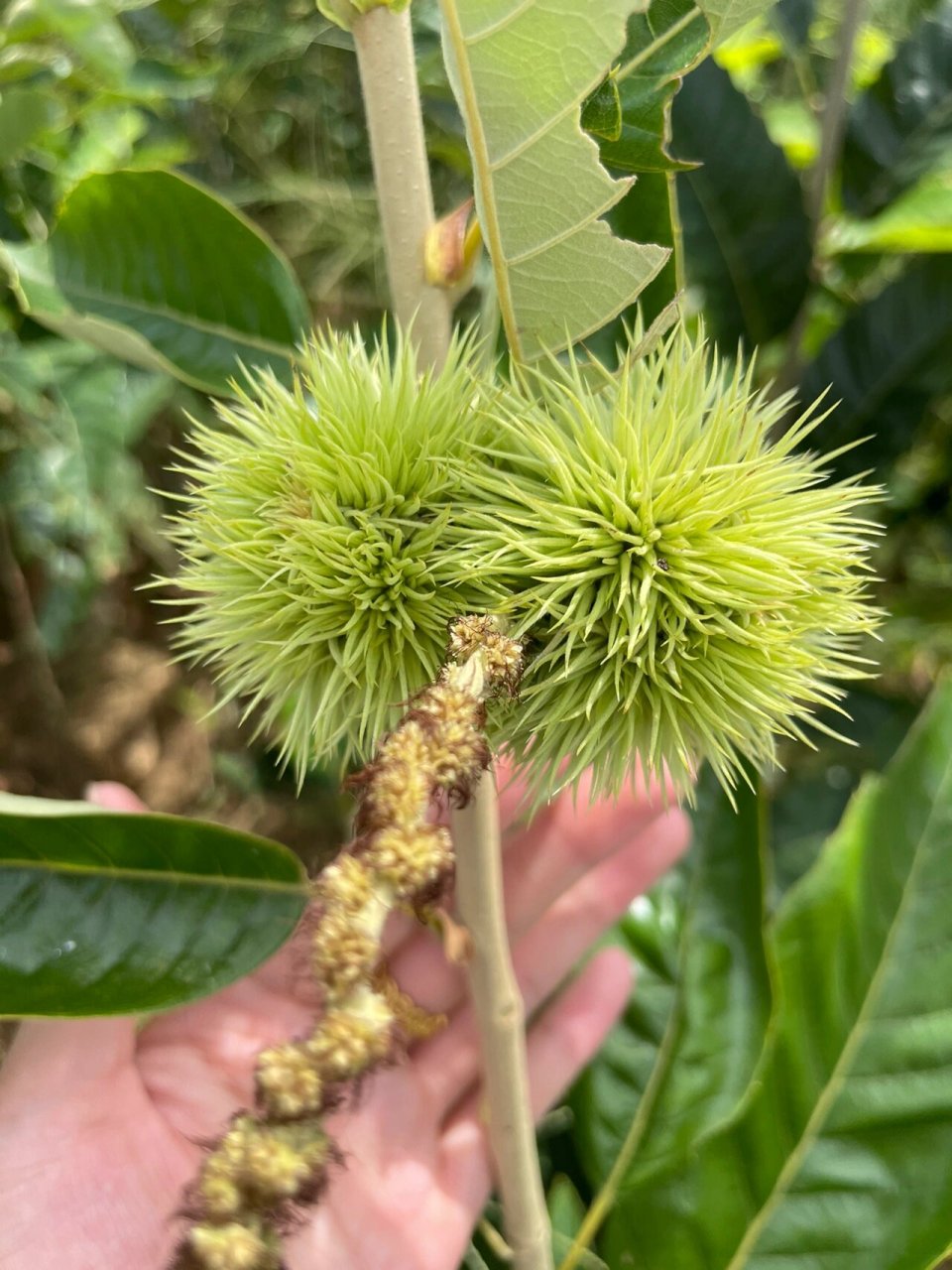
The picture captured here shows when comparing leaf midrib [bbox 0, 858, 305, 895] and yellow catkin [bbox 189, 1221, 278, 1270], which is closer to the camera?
yellow catkin [bbox 189, 1221, 278, 1270]

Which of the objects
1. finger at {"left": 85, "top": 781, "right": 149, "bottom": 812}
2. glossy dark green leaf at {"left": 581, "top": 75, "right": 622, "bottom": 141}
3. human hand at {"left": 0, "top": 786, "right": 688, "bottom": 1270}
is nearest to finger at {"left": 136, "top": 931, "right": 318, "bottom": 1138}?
human hand at {"left": 0, "top": 786, "right": 688, "bottom": 1270}

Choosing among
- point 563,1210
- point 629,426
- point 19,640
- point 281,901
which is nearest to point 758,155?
point 629,426

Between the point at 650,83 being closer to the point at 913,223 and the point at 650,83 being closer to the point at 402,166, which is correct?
the point at 402,166

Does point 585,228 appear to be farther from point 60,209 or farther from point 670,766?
point 60,209

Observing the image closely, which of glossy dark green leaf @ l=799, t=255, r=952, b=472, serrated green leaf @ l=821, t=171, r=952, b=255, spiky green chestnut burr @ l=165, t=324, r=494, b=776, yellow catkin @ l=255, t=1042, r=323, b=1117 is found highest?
serrated green leaf @ l=821, t=171, r=952, b=255

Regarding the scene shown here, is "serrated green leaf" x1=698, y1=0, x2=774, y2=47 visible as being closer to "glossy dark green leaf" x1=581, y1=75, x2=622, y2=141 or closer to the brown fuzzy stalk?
"glossy dark green leaf" x1=581, y1=75, x2=622, y2=141

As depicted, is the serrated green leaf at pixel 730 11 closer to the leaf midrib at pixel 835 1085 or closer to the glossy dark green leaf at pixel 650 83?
the glossy dark green leaf at pixel 650 83

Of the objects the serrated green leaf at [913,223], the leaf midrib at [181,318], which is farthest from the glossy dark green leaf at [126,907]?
the serrated green leaf at [913,223]
